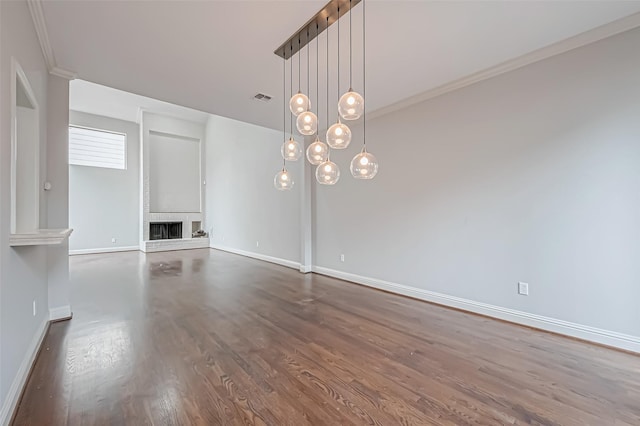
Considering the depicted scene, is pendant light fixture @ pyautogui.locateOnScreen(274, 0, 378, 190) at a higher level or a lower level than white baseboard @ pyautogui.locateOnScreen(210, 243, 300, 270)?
higher

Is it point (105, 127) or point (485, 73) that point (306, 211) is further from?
point (105, 127)

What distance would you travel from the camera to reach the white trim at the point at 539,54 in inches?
92.3

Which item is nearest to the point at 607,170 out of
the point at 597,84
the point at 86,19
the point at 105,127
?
the point at 597,84

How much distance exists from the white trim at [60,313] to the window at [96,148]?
6.52 metres

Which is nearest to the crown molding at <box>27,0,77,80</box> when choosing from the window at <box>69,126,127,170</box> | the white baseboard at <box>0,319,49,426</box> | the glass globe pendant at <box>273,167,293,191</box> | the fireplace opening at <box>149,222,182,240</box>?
the glass globe pendant at <box>273,167,293,191</box>

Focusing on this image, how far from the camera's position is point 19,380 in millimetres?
1786

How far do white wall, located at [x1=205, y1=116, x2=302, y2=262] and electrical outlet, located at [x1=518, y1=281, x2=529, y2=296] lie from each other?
3887 mm

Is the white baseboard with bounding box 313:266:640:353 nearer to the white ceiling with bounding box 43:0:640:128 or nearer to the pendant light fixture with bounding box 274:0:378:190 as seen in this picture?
the pendant light fixture with bounding box 274:0:378:190

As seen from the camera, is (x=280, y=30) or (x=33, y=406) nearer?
(x=33, y=406)

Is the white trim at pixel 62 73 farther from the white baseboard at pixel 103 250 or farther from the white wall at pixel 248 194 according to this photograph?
the white baseboard at pixel 103 250

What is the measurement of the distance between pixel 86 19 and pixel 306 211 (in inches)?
154

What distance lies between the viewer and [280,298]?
381 centimetres

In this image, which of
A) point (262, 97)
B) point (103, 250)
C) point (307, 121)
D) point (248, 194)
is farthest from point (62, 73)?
point (103, 250)

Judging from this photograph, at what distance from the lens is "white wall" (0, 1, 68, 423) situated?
1.55m
